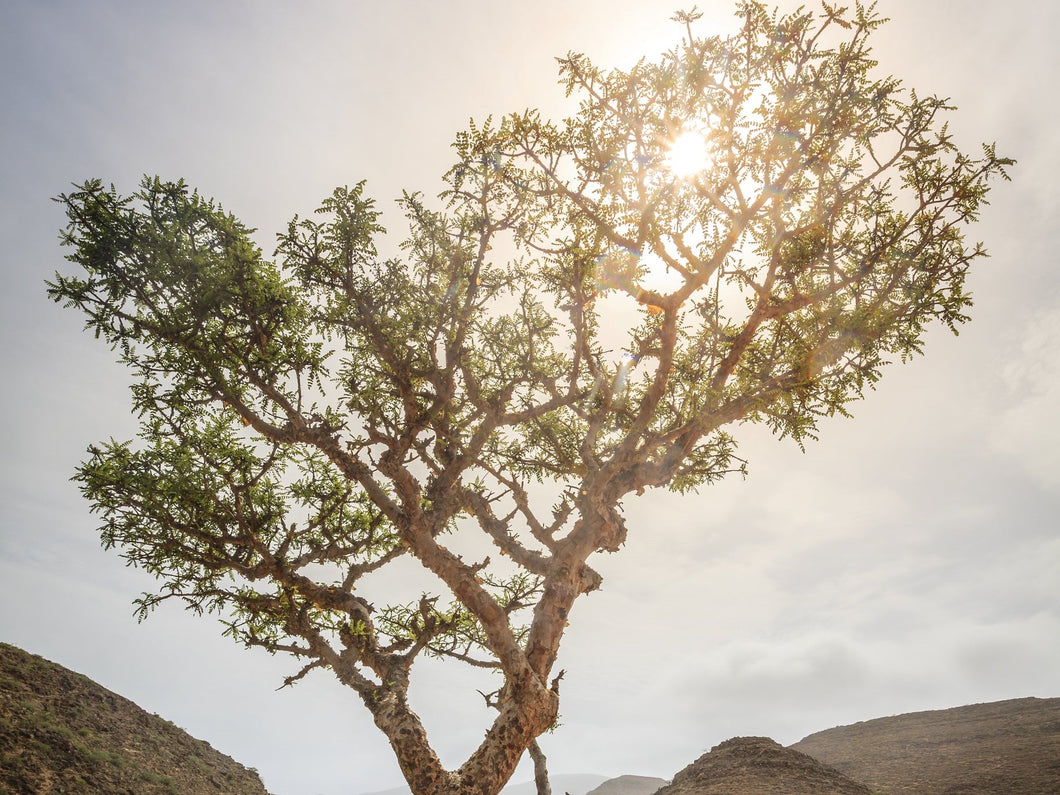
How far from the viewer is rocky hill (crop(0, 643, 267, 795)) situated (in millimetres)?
18531

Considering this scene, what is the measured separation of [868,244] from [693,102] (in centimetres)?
461

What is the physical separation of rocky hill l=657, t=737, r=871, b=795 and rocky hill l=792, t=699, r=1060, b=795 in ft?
9.27

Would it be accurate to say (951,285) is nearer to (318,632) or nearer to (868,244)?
(868,244)

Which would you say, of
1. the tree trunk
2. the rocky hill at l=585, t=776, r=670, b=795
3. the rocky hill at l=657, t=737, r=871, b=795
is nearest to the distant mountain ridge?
the rocky hill at l=657, t=737, r=871, b=795

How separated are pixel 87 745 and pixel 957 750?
130 feet

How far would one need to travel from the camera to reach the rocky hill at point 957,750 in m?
20.8

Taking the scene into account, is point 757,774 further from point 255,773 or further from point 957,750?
point 255,773

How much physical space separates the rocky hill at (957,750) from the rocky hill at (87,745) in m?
30.9

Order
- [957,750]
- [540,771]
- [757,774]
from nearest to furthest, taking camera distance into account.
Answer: [540,771] → [757,774] → [957,750]

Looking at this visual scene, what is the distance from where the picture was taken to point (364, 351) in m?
11.9

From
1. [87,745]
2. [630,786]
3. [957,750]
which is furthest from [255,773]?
[630,786]

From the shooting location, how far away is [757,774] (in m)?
23.8

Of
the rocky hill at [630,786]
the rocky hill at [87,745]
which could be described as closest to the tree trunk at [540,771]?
the rocky hill at [87,745]

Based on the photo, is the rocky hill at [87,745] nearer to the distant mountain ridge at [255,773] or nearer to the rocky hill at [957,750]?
the distant mountain ridge at [255,773]
